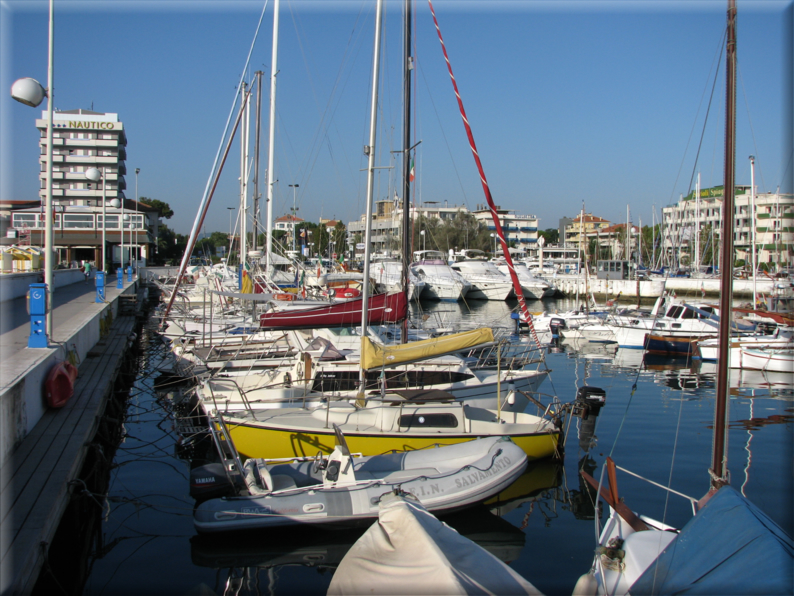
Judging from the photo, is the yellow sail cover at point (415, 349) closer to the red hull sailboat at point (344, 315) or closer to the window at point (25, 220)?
the red hull sailboat at point (344, 315)

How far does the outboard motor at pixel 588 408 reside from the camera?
12.5m

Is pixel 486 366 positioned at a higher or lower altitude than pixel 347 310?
lower

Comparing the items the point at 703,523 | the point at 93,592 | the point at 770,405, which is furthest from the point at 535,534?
the point at 770,405

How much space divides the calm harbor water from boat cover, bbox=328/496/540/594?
2.32 meters

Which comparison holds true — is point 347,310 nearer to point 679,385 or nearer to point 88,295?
point 679,385

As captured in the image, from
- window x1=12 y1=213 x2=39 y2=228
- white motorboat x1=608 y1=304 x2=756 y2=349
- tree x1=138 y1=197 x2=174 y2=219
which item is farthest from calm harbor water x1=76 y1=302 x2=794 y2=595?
tree x1=138 y1=197 x2=174 y2=219

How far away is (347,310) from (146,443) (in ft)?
19.5

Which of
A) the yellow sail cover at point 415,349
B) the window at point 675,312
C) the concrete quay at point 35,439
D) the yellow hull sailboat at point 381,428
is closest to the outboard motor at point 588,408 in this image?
the yellow hull sailboat at point 381,428

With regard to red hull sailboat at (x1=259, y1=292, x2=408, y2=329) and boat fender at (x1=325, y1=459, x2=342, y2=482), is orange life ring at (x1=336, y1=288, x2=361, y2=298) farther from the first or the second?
boat fender at (x1=325, y1=459, x2=342, y2=482)

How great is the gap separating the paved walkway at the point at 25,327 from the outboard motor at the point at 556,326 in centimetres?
2302

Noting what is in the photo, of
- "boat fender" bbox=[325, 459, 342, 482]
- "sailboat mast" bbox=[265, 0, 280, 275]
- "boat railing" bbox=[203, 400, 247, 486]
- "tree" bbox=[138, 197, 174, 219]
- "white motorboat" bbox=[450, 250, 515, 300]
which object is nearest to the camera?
"boat fender" bbox=[325, 459, 342, 482]

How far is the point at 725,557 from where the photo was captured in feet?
18.0

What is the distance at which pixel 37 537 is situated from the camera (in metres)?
6.78

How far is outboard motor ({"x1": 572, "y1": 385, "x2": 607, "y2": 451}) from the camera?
41.2ft
